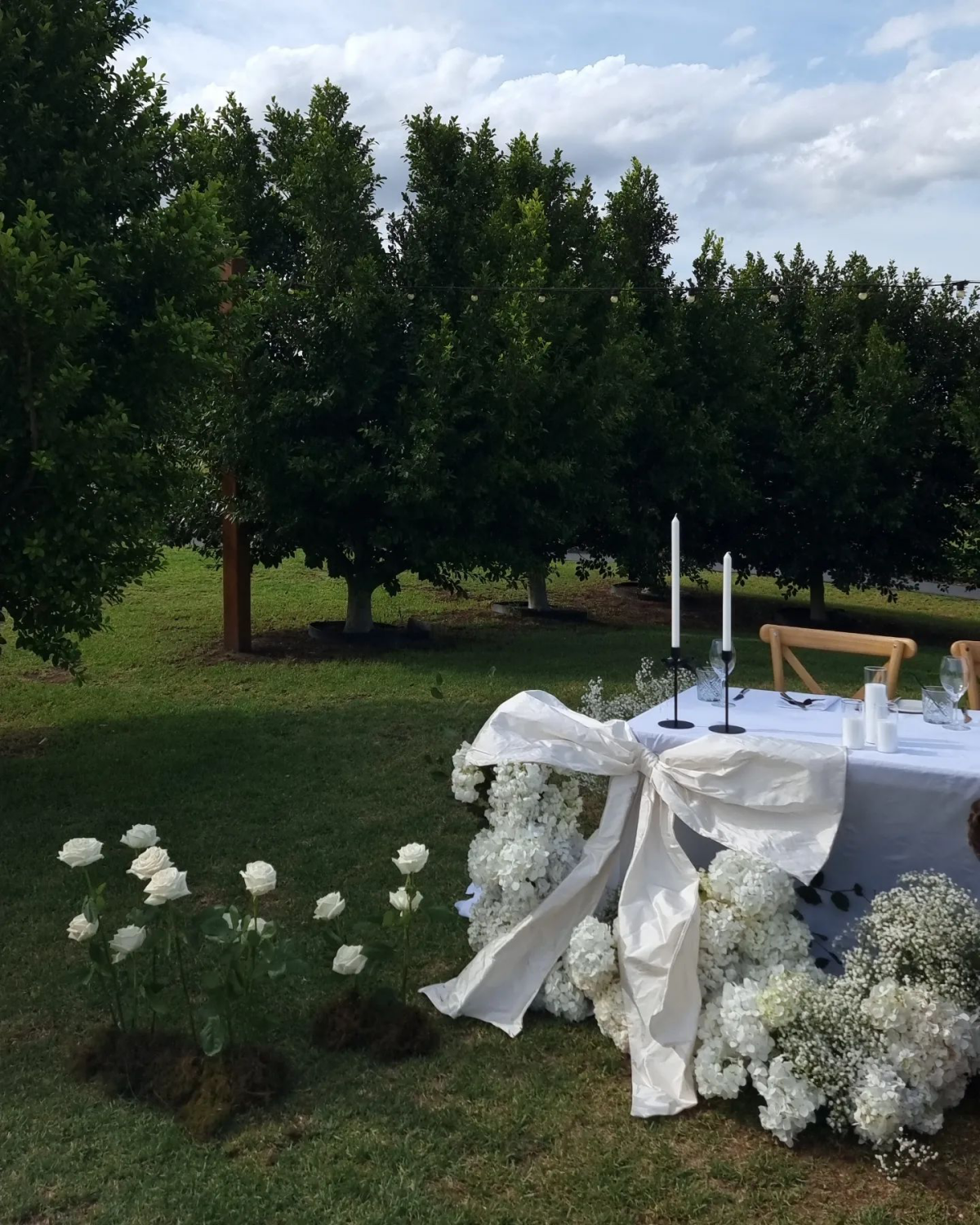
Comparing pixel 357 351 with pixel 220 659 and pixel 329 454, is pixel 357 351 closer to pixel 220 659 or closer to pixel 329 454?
pixel 329 454

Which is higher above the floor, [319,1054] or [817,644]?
[817,644]

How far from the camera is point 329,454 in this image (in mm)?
10312

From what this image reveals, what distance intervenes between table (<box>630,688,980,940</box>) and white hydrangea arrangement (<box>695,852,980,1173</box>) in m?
0.16

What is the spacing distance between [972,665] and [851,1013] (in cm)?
245

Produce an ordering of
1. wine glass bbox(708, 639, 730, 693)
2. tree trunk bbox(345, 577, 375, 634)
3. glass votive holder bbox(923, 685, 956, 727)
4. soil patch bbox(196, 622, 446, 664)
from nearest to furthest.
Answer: glass votive holder bbox(923, 685, 956, 727) → wine glass bbox(708, 639, 730, 693) → soil patch bbox(196, 622, 446, 664) → tree trunk bbox(345, 577, 375, 634)

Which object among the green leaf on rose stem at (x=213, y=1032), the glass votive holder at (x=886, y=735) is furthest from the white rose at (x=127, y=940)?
the glass votive holder at (x=886, y=735)

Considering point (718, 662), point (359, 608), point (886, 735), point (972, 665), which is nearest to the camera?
point (886, 735)

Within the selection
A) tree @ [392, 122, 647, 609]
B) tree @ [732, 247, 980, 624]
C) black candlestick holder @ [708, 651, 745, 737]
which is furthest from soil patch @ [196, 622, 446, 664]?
black candlestick holder @ [708, 651, 745, 737]

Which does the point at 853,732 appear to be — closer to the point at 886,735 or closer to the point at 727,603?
the point at 886,735

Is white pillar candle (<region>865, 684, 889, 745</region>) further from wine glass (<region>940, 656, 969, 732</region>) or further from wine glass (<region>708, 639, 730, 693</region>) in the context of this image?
wine glass (<region>708, 639, 730, 693</region>)

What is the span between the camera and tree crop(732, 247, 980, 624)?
45.7 ft

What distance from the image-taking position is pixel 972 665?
17.0 ft

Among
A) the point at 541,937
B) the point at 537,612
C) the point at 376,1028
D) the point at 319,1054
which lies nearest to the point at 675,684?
the point at 541,937

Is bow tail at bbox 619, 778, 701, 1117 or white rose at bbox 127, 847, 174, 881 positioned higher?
white rose at bbox 127, 847, 174, 881
